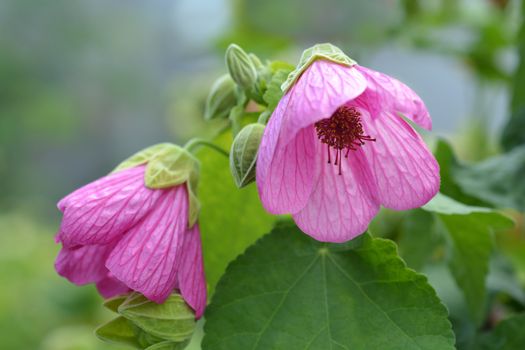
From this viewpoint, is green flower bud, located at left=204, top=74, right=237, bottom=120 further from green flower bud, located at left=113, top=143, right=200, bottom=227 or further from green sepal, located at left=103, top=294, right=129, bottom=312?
green sepal, located at left=103, top=294, right=129, bottom=312

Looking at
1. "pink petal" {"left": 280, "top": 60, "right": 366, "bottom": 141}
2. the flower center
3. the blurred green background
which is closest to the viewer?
"pink petal" {"left": 280, "top": 60, "right": 366, "bottom": 141}

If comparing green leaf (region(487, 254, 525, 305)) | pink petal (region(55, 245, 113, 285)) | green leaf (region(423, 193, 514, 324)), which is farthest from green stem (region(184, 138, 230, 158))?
green leaf (region(487, 254, 525, 305))

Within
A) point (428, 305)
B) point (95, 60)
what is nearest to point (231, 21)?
point (428, 305)

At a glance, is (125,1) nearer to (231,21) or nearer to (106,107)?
(106,107)

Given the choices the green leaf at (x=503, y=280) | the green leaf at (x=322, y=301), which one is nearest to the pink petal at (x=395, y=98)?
the green leaf at (x=322, y=301)

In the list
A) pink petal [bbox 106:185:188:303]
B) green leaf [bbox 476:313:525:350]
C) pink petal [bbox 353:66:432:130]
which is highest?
pink petal [bbox 353:66:432:130]

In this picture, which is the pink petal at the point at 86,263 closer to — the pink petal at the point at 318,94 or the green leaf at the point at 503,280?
the pink petal at the point at 318,94
